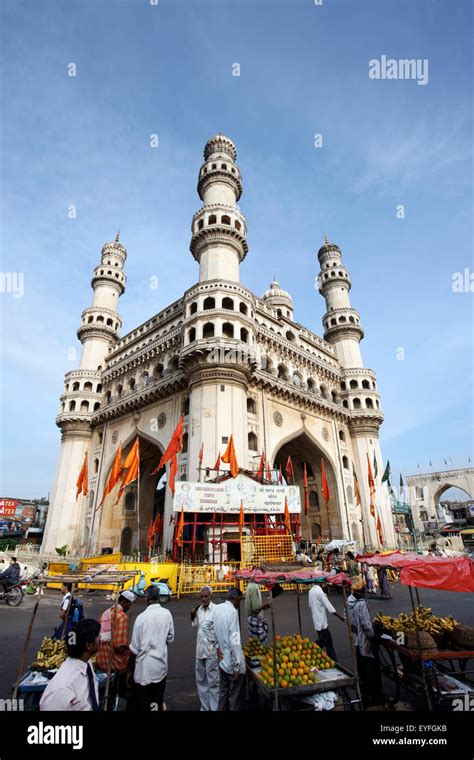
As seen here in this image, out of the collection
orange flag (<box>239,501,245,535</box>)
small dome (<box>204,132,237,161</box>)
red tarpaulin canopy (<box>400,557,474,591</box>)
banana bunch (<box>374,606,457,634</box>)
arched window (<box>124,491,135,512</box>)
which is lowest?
banana bunch (<box>374,606,457,634</box>)

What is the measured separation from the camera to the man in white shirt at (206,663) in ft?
16.0

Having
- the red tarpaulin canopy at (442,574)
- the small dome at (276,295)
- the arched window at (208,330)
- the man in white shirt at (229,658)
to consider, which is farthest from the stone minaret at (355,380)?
the man in white shirt at (229,658)

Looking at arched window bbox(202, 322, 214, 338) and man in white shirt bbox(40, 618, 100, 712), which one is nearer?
man in white shirt bbox(40, 618, 100, 712)

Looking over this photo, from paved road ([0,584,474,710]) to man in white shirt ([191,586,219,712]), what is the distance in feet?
2.15

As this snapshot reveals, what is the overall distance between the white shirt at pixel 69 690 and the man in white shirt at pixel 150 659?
150cm

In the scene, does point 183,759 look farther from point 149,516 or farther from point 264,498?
point 149,516

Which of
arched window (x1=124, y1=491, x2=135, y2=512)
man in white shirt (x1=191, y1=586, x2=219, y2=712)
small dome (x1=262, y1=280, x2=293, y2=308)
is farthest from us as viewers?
small dome (x1=262, y1=280, x2=293, y2=308)

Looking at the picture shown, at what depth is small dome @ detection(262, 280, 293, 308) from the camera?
4312 centimetres

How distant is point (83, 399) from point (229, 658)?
34016 millimetres

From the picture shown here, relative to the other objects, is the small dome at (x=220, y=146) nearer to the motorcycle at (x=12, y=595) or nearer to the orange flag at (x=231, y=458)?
the orange flag at (x=231, y=458)

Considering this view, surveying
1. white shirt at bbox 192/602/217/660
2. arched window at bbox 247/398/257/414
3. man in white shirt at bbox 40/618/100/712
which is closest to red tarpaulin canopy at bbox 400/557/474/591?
white shirt at bbox 192/602/217/660

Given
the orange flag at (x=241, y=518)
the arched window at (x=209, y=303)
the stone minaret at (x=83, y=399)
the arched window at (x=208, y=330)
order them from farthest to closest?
the stone minaret at (x=83, y=399) → the arched window at (x=209, y=303) → the arched window at (x=208, y=330) → the orange flag at (x=241, y=518)

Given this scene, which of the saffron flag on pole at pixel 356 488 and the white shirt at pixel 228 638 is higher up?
the saffron flag on pole at pixel 356 488

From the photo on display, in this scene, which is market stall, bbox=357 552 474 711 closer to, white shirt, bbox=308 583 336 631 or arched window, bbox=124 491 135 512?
white shirt, bbox=308 583 336 631
